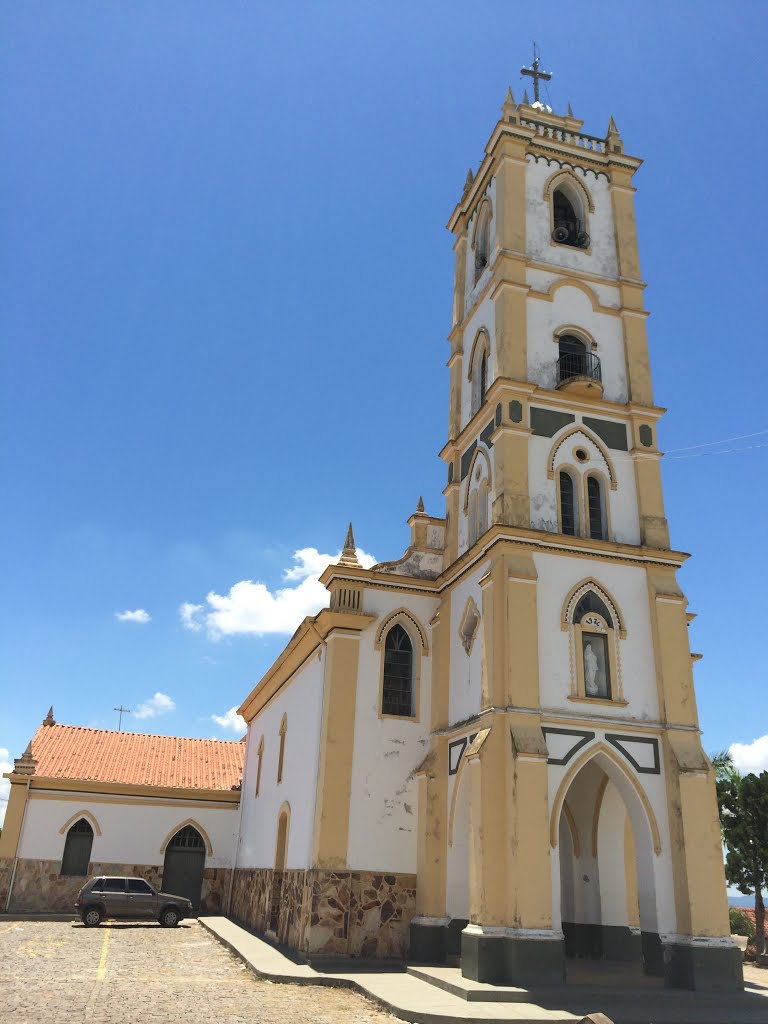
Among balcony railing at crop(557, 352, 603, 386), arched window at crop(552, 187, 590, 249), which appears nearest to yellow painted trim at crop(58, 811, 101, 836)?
balcony railing at crop(557, 352, 603, 386)

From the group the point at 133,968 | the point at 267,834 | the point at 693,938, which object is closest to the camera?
the point at 693,938

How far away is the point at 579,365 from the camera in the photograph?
19.4m

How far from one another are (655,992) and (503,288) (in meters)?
14.0

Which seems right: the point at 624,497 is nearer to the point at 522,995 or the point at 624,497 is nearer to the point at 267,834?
the point at 522,995

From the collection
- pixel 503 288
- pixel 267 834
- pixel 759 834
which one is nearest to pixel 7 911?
pixel 267 834

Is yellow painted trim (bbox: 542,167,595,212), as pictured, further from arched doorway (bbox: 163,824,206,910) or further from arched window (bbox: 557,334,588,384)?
arched doorway (bbox: 163,824,206,910)

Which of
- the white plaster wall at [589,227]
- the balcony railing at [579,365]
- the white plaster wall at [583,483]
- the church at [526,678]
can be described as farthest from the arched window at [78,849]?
the white plaster wall at [589,227]

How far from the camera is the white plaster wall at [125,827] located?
27.1 metres

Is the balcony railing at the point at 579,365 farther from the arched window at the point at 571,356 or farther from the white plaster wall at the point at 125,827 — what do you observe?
the white plaster wall at the point at 125,827

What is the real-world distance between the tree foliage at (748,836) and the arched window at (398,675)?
8.80 m

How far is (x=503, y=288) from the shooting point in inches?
751

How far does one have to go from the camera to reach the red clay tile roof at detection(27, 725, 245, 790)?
28.9 m

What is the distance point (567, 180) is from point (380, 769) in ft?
49.9

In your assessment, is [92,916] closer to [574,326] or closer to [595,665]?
[595,665]
